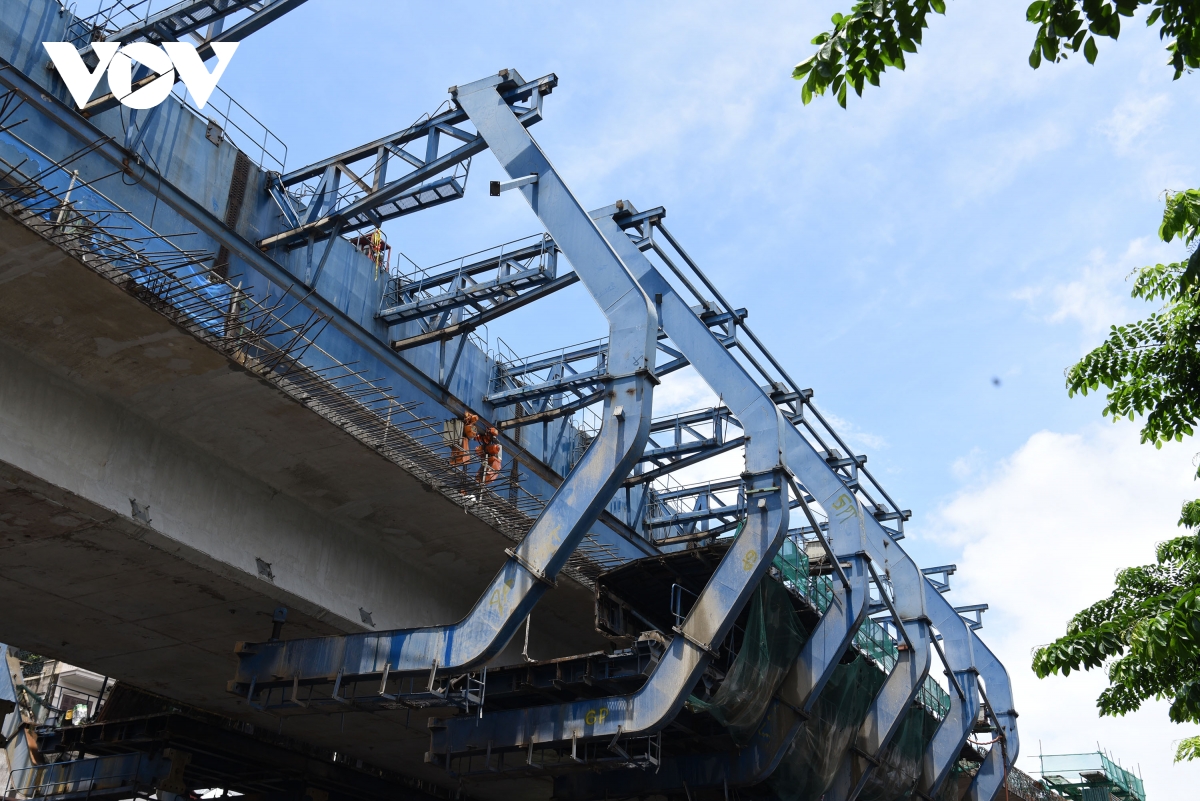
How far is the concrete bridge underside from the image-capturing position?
15812 millimetres

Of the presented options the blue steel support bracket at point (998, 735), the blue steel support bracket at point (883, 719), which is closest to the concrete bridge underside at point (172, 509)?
the blue steel support bracket at point (883, 719)

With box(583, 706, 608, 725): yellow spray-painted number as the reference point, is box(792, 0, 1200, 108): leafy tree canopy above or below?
above

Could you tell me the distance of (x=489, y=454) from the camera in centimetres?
2197

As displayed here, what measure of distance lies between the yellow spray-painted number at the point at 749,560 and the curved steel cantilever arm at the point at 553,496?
323 cm

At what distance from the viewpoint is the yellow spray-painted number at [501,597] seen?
17.2 meters

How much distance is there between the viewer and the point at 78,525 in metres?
16.9

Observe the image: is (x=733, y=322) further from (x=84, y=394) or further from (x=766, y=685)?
(x=84, y=394)

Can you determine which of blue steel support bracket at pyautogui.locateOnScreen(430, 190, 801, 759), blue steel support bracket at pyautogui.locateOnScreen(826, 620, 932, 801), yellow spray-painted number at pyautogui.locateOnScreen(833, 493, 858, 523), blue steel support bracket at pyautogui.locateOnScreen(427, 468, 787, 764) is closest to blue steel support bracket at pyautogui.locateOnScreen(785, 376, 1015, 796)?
yellow spray-painted number at pyautogui.locateOnScreen(833, 493, 858, 523)

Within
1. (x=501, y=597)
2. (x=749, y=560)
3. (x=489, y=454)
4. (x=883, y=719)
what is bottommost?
(x=501, y=597)

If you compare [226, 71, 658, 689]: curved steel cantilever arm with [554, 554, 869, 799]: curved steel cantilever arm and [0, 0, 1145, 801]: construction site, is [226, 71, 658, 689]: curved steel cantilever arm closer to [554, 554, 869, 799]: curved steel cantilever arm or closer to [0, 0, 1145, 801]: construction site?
[0, 0, 1145, 801]: construction site

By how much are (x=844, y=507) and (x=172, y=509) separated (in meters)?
14.5

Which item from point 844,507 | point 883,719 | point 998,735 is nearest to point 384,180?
point 844,507

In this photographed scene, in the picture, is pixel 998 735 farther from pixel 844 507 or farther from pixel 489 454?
pixel 489 454

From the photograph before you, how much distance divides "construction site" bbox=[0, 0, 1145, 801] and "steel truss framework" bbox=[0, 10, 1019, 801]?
0.06m
